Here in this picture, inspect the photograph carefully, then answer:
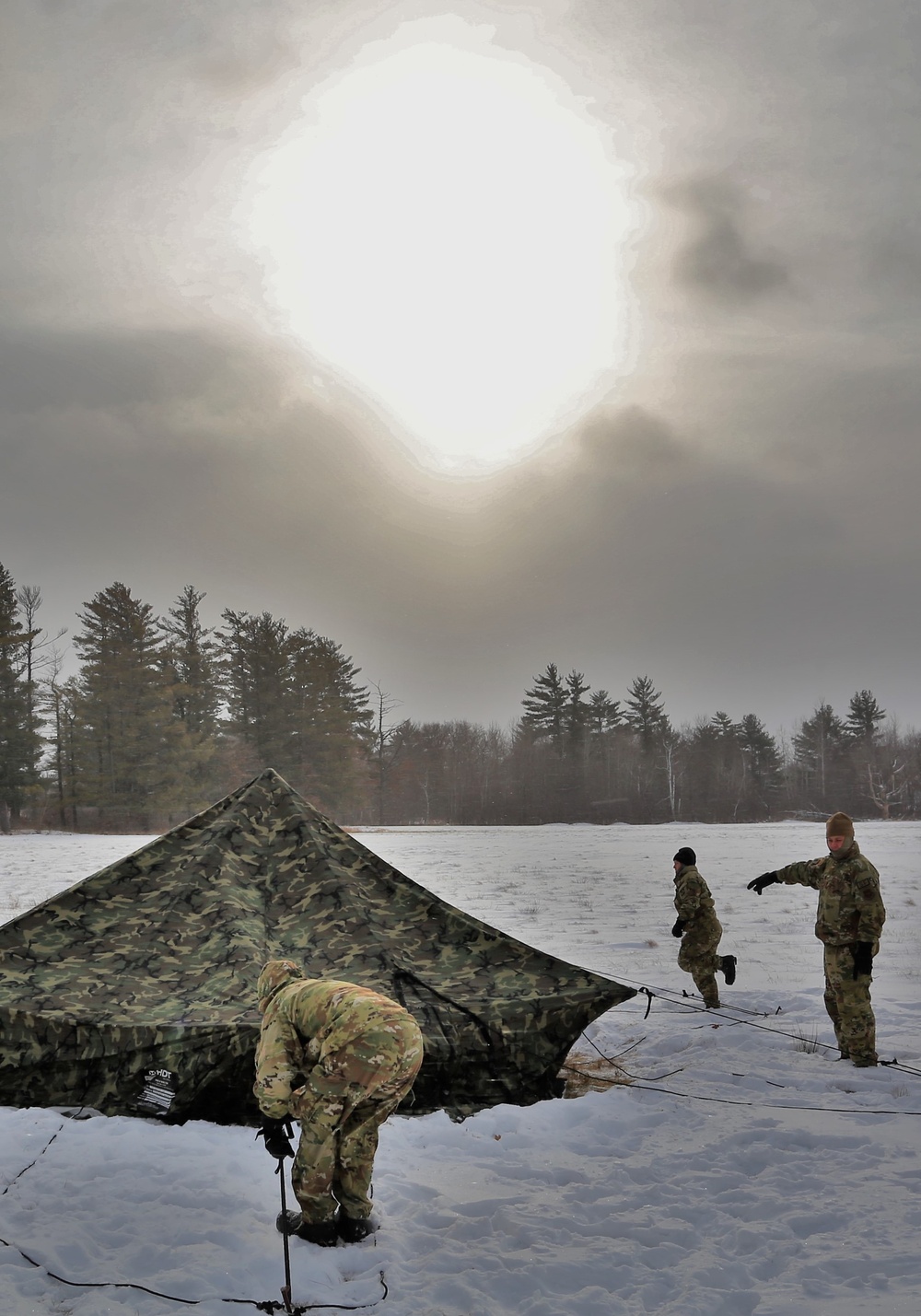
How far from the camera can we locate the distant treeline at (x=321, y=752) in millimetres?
43969

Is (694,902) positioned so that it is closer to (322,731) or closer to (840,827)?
(840,827)

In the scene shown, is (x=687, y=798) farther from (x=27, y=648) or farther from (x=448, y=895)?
(x=448, y=895)

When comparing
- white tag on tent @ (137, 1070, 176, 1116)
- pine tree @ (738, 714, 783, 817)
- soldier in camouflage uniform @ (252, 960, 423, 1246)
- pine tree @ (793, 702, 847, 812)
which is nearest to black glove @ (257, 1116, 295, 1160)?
soldier in camouflage uniform @ (252, 960, 423, 1246)

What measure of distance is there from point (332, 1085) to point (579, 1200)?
201 centimetres

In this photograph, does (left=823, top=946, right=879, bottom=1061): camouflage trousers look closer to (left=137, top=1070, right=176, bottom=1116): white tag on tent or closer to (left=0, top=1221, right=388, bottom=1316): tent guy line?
(left=0, top=1221, right=388, bottom=1316): tent guy line

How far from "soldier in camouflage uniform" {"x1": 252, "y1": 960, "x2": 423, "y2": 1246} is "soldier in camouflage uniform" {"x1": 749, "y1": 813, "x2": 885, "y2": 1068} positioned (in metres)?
4.55

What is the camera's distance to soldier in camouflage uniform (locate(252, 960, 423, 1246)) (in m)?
4.62

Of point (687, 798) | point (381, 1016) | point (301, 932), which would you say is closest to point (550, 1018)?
point (301, 932)

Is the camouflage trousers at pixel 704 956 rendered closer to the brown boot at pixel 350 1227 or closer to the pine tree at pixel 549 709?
the brown boot at pixel 350 1227

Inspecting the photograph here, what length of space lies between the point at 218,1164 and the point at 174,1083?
80 centimetres

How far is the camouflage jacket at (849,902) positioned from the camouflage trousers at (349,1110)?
4.56 m

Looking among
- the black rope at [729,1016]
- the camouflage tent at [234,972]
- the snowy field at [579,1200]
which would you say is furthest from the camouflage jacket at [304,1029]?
the black rope at [729,1016]

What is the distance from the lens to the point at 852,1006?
25.5ft

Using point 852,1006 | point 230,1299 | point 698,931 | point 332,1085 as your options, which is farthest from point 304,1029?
point 698,931
